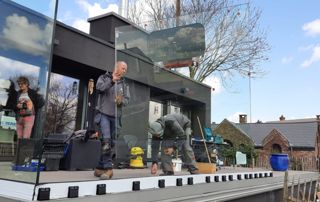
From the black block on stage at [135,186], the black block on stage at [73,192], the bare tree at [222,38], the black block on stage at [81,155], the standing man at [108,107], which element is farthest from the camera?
the bare tree at [222,38]

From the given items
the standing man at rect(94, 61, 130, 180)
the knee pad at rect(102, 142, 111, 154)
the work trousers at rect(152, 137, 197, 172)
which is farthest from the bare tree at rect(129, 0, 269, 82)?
the knee pad at rect(102, 142, 111, 154)

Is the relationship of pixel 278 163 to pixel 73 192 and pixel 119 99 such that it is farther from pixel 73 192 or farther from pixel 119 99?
pixel 73 192

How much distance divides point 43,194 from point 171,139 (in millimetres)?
2173

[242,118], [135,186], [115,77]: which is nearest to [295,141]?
[242,118]

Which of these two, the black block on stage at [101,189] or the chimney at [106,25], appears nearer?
the black block on stage at [101,189]

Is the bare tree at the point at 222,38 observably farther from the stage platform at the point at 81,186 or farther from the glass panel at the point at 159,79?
the stage platform at the point at 81,186

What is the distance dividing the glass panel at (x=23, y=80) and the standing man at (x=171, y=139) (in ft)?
5.51

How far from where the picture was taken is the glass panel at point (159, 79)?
4055 mm

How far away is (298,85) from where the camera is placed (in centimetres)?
1062

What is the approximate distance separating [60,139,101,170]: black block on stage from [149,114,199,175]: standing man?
82 cm

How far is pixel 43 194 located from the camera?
190 cm

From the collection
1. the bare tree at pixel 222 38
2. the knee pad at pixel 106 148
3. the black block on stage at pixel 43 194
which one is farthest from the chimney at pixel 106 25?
the black block on stage at pixel 43 194

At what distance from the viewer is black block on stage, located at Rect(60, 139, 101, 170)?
4207 millimetres

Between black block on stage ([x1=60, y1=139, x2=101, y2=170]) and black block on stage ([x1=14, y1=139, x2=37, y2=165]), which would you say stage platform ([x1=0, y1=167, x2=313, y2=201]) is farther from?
black block on stage ([x1=60, y1=139, x2=101, y2=170])
